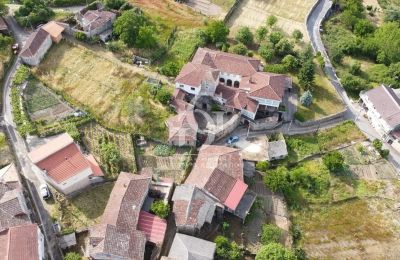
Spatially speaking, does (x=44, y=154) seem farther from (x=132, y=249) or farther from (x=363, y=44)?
(x=363, y=44)

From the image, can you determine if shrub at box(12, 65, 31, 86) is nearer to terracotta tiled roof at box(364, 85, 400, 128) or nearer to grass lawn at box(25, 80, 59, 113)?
grass lawn at box(25, 80, 59, 113)

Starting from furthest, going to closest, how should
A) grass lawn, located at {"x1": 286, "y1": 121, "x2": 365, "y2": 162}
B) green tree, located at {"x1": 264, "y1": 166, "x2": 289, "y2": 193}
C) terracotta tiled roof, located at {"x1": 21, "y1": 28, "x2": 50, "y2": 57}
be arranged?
terracotta tiled roof, located at {"x1": 21, "y1": 28, "x2": 50, "y2": 57}, grass lawn, located at {"x1": 286, "y1": 121, "x2": 365, "y2": 162}, green tree, located at {"x1": 264, "y1": 166, "x2": 289, "y2": 193}

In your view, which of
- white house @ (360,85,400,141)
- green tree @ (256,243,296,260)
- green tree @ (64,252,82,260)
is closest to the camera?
green tree @ (64,252,82,260)

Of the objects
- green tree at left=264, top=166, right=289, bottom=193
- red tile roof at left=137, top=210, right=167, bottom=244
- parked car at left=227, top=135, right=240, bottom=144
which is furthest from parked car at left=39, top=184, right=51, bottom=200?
green tree at left=264, top=166, right=289, bottom=193

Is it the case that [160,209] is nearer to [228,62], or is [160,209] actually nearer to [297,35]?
[228,62]

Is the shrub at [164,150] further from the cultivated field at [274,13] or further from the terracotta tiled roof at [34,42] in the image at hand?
the cultivated field at [274,13]

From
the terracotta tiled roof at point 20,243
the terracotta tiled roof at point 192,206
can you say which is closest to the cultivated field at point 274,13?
Answer: the terracotta tiled roof at point 192,206
